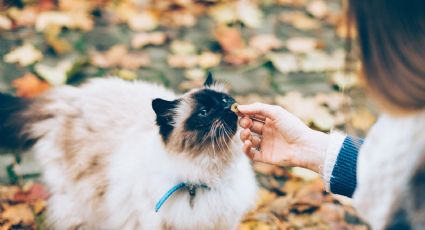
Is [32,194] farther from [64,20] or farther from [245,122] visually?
[64,20]

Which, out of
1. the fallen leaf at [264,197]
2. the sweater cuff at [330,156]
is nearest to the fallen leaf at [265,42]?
the fallen leaf at [264,197]

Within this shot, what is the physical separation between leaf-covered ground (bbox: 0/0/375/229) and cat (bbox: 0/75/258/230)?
1.26 ft

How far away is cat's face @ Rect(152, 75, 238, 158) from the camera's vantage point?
2.11 m

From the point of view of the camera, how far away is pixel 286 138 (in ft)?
7.32

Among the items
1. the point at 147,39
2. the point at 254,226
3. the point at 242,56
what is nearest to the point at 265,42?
the point at 242,56

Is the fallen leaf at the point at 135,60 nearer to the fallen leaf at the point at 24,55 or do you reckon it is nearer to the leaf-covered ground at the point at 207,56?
the leaf-covered ground at the point at 207,56

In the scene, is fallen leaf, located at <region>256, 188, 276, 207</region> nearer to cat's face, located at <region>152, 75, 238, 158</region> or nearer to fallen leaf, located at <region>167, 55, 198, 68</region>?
cat's face, located at <region>152, 75, 238, 158</region>

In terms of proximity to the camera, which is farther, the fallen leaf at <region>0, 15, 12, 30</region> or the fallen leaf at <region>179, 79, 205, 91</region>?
the fallen leaf at <region>0, 15, 12, 30</region>

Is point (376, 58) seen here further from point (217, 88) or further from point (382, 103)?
point (217, 88)

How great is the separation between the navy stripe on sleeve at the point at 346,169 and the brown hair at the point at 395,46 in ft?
2.15

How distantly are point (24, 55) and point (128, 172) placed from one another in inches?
69.4

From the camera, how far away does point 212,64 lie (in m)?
3.74

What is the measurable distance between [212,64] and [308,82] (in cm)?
73

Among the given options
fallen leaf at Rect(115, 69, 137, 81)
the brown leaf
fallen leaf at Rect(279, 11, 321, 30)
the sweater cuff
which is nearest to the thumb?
the sweater cuff
